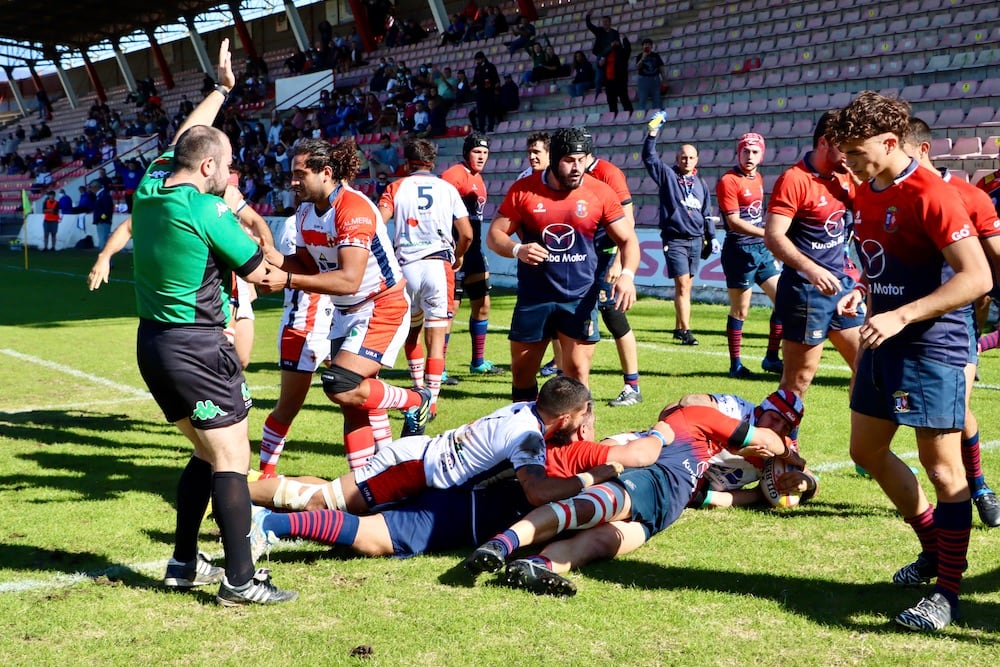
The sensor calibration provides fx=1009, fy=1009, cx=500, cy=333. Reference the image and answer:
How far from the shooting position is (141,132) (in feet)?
146

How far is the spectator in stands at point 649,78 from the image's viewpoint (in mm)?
22875

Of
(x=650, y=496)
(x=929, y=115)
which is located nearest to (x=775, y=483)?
(x=650, y=496)

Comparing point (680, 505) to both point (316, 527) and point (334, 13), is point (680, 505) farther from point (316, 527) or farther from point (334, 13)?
point (334, 13)

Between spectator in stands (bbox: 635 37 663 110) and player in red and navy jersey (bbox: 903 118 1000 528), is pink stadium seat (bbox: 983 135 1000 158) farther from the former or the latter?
player in red and navy jersey (bbox: 903 118 1000 528)

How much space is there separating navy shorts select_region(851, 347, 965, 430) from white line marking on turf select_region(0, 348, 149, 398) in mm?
7222

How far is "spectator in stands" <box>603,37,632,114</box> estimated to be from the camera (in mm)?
23328

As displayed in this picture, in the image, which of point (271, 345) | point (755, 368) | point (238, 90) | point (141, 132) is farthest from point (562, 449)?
point (141, 132)

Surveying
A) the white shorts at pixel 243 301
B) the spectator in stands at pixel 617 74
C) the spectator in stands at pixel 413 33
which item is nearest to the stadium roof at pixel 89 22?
the spectator in stands at pixel 413 33

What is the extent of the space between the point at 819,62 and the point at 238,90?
2744 cm

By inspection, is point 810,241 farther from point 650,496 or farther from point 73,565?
point 73,565

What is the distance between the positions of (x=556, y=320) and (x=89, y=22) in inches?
2158

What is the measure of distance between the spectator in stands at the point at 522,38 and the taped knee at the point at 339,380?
77.3 feet

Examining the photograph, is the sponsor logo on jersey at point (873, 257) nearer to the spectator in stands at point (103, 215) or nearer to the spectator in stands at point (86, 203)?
the spectator in stands at point (103, 215)

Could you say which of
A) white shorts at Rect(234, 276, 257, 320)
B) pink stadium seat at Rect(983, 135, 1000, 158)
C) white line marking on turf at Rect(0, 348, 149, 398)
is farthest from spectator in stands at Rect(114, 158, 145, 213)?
white shorts at Rect(234, 276, 257, 320)
